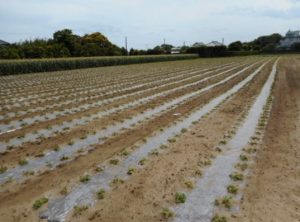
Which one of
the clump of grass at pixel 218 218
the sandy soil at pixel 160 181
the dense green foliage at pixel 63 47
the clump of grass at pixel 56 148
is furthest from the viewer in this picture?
the dense green foliage at pixel 63 47

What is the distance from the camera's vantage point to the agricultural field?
416cm

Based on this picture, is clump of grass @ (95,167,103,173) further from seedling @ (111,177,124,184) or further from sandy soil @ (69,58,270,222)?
sandy soil @ (69,58,270,222)

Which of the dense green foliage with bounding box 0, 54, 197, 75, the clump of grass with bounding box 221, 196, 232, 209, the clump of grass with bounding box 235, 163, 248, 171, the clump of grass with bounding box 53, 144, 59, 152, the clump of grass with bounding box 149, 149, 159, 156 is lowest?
the dense green foliage with bounding box 0, 54, 197, 75

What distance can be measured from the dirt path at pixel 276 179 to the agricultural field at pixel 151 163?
0.05 feet

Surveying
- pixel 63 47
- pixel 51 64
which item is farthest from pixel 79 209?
pixel 63 47

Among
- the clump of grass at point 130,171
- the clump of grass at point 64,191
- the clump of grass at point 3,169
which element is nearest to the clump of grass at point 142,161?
the clump of grass at point 130,171

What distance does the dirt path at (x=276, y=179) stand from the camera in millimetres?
4035

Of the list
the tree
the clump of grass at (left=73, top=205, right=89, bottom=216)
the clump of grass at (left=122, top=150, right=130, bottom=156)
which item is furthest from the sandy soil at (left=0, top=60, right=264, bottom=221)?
the tree

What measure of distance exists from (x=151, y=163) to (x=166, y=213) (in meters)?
1.83

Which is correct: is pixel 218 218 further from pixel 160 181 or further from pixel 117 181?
pixel 117 181

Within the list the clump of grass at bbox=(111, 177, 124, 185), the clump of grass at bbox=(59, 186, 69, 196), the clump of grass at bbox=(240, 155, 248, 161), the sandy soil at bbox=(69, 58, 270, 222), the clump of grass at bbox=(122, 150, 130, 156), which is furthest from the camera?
the clump of grass at bbox=(122, 150, 130, 156)

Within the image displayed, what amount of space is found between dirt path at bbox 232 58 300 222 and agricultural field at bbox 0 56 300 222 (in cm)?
Answer: 1

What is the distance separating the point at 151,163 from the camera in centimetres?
581

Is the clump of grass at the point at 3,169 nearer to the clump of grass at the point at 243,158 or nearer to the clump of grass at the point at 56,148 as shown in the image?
the clump of grass at the point at 56,148
